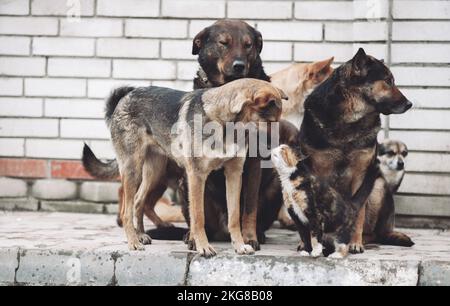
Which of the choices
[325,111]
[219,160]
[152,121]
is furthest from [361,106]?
[152,121]

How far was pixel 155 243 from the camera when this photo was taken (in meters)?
6.17

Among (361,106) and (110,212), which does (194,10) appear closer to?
(110,212)

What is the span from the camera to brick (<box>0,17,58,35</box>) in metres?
8.73

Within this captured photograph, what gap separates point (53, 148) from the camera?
8.70 metres

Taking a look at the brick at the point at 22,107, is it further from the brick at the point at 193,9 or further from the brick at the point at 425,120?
the brick at the point at 425,120

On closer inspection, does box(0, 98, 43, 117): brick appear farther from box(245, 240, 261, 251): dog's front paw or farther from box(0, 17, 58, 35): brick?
box(245, 240, 261, 251): dog's front paw

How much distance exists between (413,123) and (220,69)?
8.52 feet

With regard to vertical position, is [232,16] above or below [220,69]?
above

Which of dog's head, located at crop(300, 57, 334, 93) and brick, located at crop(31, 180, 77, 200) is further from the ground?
dog's head, located at crop(300, 57, 334, 93)

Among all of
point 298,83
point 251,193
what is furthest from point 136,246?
point 298,83

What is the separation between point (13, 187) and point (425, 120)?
459cm

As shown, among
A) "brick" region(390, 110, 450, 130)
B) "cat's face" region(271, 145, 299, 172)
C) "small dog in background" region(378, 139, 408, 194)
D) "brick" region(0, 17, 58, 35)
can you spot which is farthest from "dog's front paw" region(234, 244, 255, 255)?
"brick" region(0, 17, 58, 35)

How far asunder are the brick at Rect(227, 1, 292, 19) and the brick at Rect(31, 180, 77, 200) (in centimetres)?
262

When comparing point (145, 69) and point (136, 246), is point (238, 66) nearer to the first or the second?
point (136, 246)
